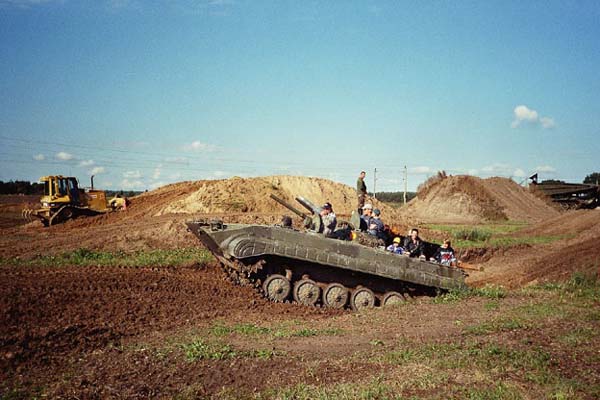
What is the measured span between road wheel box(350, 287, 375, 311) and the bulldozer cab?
22278 mm

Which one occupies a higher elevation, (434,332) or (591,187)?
(591,187)

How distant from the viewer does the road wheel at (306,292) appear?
523 inches

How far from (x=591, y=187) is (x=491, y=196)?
7.94m

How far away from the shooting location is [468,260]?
77.3ft

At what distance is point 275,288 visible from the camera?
13094 millimetres

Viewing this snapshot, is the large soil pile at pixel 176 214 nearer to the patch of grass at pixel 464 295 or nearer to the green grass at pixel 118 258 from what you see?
the green grass at pixel 118 258

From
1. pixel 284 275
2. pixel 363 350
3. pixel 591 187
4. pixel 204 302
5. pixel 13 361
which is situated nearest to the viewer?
pixel 13 361

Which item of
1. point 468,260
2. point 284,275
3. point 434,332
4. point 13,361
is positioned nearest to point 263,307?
point 284,275

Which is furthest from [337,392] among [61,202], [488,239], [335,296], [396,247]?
[61,202]

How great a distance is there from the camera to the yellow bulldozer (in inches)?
1185

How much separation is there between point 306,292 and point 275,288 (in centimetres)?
80

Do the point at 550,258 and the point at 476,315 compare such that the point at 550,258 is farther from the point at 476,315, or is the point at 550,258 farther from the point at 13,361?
the point at 13,361

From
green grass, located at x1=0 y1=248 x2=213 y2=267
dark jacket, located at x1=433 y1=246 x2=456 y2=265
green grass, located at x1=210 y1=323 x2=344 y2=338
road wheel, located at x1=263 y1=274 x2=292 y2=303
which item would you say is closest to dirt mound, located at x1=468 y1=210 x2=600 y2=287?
dark jacket, located at x1=433 y1=246 x2=456 y2=265

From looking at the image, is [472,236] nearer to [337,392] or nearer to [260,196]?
[260,196]
